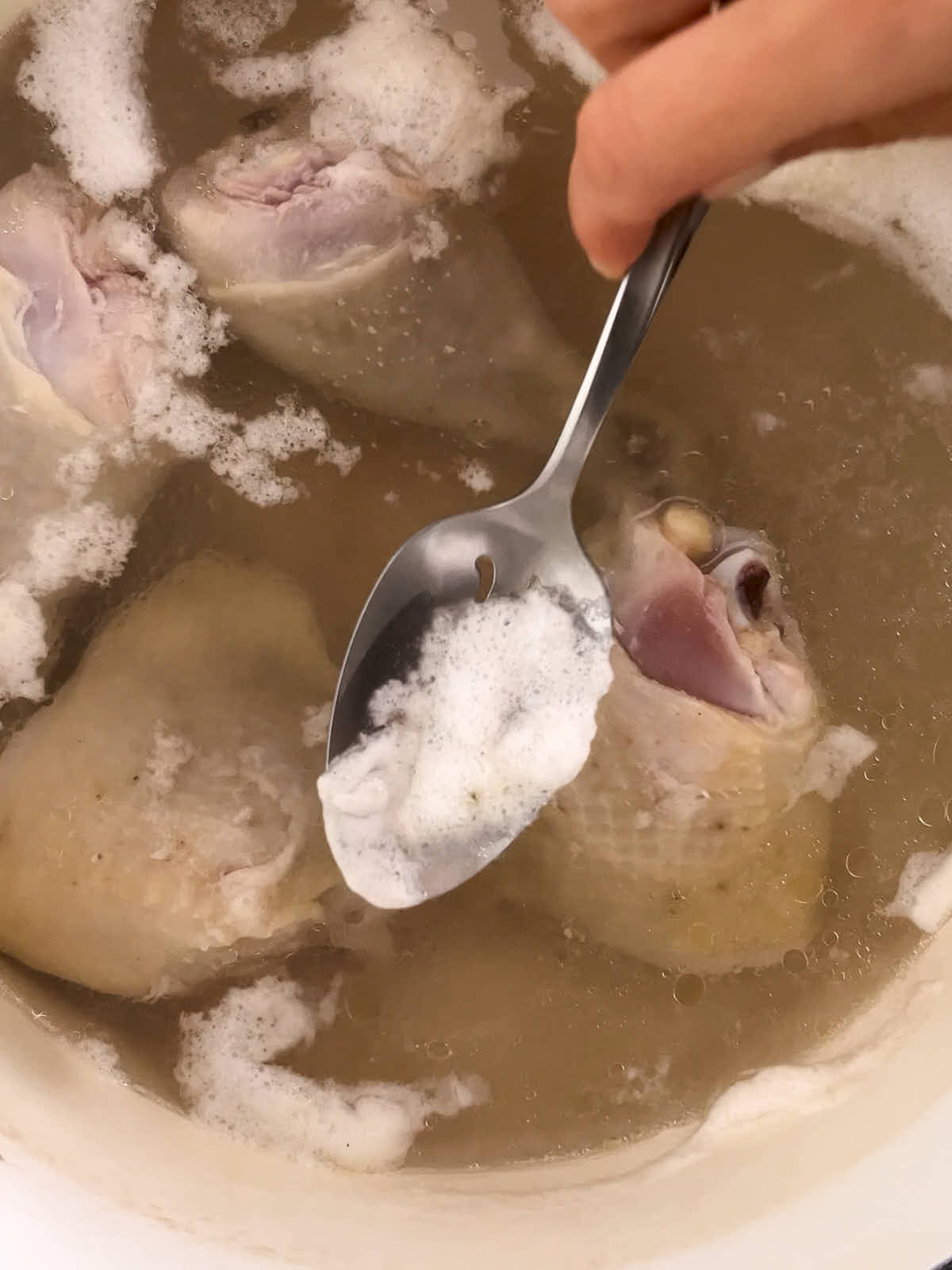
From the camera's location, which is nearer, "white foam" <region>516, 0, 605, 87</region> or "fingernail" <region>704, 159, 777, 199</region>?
"fingernail" <region>704, 159, 777, 199</region>

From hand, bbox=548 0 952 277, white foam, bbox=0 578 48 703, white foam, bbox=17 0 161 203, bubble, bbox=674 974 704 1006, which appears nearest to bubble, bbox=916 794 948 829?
bubble, bbox=674 974 704 1006

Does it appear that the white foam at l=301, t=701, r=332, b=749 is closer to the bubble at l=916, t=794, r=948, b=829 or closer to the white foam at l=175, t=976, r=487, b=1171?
the white foam at l=175, t=976, r=487, b=1171

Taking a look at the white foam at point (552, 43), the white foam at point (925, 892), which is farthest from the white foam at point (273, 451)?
the white foam at point (925, 892)

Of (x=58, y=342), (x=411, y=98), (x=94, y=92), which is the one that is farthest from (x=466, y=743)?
(x=94, y=92)

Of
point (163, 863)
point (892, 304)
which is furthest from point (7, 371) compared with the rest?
point (892, 304)

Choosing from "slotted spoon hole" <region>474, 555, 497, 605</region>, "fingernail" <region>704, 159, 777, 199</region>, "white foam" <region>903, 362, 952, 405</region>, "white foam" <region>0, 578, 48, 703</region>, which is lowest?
"white foam" <region>903, 362, 952, 405</region>

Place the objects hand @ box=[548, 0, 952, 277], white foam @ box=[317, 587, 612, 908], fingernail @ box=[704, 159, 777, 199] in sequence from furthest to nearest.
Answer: white foam @ box=[317, 587, 612, 908]
fingernail @ box=[704, 159, 777, 199]
hand @ box=[548, 0, 952, 277]
